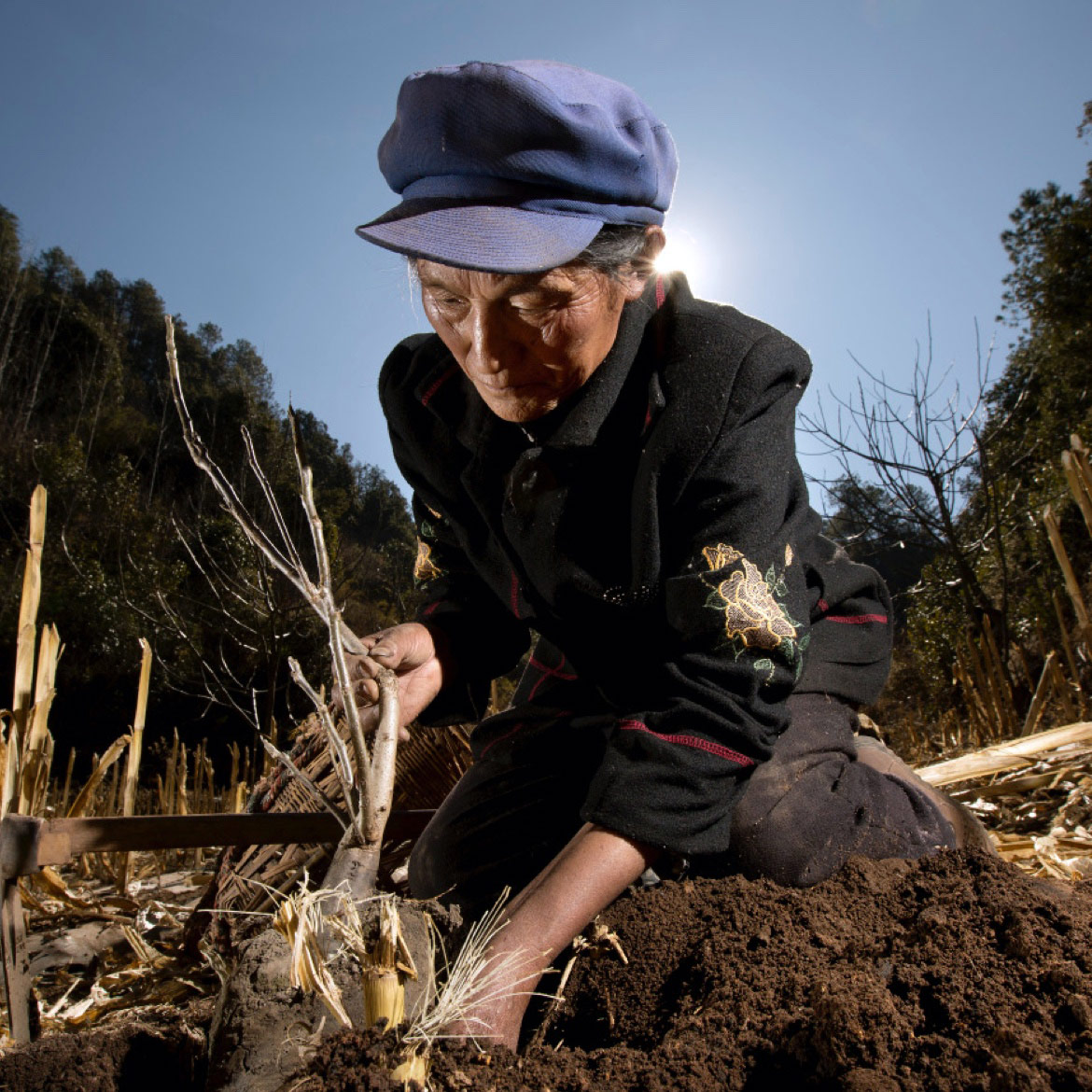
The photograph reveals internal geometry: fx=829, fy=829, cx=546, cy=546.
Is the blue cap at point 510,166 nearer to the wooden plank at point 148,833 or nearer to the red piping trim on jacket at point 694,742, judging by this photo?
the red piping trim on jacket at point 694,742

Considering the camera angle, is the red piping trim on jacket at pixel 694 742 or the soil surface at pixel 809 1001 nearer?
the soil surface at pixel 809 1001

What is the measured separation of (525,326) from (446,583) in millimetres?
854

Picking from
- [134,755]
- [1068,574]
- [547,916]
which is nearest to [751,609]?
[547,916]

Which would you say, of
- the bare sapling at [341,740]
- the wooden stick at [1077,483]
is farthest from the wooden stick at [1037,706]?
the bare sapling at [341,740]

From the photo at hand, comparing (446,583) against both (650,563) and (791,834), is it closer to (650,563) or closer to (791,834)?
(650,563)

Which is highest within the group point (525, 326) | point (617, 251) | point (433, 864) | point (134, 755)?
point (617, 251)

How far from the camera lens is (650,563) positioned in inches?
54.9

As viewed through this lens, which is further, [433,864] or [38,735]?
[38,735]

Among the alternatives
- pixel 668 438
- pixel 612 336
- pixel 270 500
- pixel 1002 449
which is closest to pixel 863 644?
pixel 668 438

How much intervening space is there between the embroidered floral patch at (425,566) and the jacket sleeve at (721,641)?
78cm

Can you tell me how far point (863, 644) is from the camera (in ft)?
5.56

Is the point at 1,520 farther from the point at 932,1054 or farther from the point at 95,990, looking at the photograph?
the point at 932,1054

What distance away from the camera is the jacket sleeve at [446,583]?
1.80 meters

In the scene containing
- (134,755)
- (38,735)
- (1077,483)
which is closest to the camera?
(38,735)
